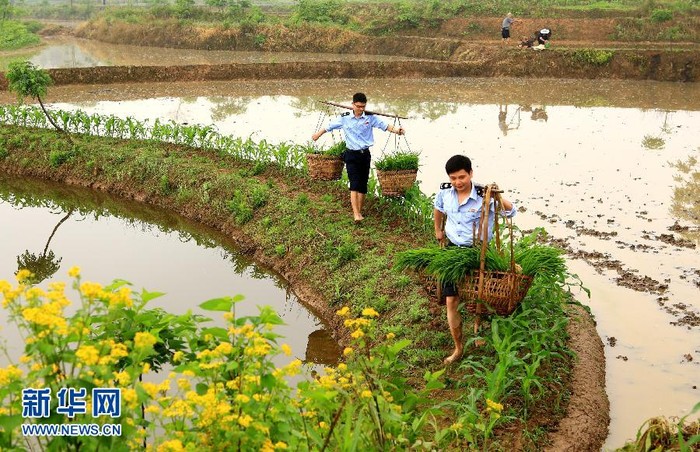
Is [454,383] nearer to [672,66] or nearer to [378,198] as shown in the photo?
[378,198]

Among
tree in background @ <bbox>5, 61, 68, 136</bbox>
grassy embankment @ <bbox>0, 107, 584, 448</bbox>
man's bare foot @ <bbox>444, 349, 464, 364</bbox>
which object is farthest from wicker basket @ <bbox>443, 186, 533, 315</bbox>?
tree in background @ <bbox>5, 61, 68, 136</bbox>

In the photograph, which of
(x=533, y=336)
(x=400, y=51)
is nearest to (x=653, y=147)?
(x=533, y=336)

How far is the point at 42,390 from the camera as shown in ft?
8.58

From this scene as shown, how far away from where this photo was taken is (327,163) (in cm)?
916

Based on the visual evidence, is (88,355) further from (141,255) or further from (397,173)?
(141,255)

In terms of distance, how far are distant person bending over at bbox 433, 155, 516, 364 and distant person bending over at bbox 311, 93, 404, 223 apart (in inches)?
99.2

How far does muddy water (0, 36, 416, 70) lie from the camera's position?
25.6m

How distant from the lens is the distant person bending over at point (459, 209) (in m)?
5.45

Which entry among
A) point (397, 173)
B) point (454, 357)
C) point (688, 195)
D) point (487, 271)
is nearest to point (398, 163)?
point (397, 173)

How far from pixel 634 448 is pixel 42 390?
12.7ft

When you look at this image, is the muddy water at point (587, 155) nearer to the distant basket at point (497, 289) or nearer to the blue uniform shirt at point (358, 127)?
the distant basket at point (497, 289)

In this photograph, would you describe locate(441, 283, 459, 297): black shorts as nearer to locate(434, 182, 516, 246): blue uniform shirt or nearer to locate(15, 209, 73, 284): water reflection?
locate(434, 182, 516, 246): blue uniform shirt

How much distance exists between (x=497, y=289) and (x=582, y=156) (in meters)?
8.32

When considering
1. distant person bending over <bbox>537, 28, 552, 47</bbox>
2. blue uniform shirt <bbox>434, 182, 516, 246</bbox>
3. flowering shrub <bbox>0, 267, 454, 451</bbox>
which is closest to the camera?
flowering shrub <bbox>0, 267, 454, 451</bbox>
